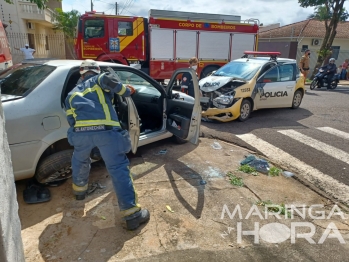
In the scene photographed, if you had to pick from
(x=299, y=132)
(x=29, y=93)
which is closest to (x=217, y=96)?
(x=299, y=132)

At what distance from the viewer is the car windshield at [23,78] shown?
11.0 ft

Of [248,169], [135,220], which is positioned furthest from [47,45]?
[135,220]

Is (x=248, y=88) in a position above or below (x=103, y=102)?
below

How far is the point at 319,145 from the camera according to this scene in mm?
5695

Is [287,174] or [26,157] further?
[287,174]

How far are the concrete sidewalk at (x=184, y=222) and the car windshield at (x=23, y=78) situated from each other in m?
1.18

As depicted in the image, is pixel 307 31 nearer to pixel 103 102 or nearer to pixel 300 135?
pixel 300 135

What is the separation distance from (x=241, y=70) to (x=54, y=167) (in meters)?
5.75

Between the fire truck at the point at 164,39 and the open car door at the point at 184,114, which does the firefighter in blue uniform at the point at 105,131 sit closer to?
the open car door at the point at 184,114

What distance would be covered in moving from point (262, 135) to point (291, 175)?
2074 mm

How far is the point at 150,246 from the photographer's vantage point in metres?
2.66

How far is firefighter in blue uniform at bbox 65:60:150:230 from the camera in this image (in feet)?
9.31

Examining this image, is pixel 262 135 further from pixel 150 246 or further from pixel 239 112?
pixel 150 246

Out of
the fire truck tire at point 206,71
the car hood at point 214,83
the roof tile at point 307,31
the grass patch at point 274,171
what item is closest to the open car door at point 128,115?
the grass patch at point 274,171
